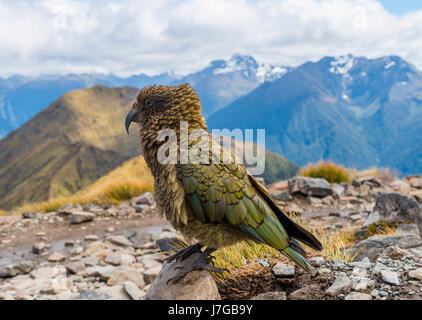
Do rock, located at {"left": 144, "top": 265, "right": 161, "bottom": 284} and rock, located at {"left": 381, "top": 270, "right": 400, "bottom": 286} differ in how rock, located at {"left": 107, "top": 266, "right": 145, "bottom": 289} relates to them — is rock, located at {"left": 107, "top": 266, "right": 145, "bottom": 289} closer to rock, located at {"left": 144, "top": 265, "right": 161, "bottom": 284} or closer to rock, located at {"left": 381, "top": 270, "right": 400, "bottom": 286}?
rock, located at {"left": 144, "top": 265, "right": 161, "bottom": 284}

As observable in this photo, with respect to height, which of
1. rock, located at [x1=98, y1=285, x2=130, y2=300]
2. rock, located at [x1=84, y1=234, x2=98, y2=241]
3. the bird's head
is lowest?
rock, located at [x1=84, y1=234, x2=98, y2=241]

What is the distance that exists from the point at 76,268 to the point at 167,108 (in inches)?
279

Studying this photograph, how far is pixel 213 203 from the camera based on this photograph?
363 cm

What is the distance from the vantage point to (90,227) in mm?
13578

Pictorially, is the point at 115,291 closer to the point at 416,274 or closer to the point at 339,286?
the point at 339,286

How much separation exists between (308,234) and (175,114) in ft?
7.05

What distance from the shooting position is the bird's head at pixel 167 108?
4293 millimetres

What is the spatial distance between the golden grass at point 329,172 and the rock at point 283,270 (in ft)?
50.0

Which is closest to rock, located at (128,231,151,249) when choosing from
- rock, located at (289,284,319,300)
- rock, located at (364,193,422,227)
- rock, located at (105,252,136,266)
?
rock, located at (105,252,136,266)

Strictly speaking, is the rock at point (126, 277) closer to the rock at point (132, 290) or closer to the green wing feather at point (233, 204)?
the rock at point (132, 290)

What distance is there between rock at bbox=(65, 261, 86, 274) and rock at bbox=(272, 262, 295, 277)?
6.73 meters

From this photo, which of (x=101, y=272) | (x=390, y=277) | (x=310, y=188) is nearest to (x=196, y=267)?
(x=390, y=277)

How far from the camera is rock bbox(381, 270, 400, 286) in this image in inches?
154
